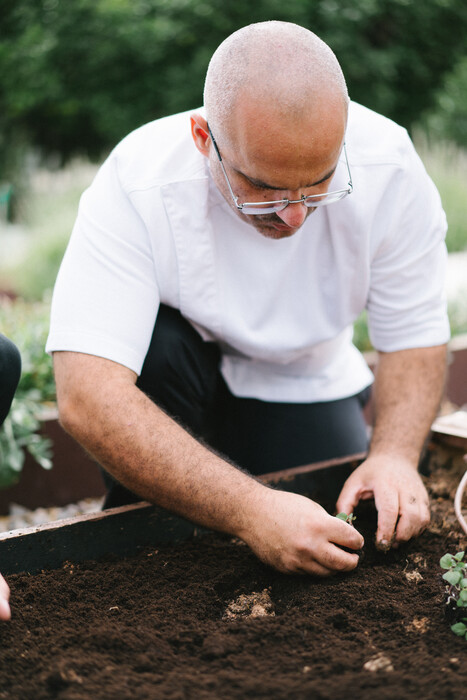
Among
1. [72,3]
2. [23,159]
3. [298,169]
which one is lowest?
[23,159]

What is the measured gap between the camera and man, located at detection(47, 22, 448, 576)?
1673mm

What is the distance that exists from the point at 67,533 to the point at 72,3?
11.5 m

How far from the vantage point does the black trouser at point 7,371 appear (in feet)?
5.96

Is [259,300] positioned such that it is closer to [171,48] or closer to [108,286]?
[108,286]

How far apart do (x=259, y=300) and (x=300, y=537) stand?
789 mm

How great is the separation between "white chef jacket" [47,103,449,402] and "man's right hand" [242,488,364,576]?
1.71 feet

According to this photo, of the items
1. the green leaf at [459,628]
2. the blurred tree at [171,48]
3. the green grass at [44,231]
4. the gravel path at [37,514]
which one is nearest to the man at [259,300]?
the green leaf at [459,628]

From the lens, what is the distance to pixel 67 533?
1792mm

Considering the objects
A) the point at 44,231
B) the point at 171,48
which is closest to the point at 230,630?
the point at 44,231

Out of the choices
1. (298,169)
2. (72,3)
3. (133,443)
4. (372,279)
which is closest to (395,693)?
(133,443)

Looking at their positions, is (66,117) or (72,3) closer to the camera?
(72,3)

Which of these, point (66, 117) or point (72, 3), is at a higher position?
point (72, 3)

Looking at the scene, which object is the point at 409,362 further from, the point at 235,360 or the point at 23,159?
the point at 23,159

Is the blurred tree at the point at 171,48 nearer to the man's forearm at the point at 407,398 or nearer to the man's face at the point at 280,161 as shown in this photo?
the man's forearm at the point at 407,398
